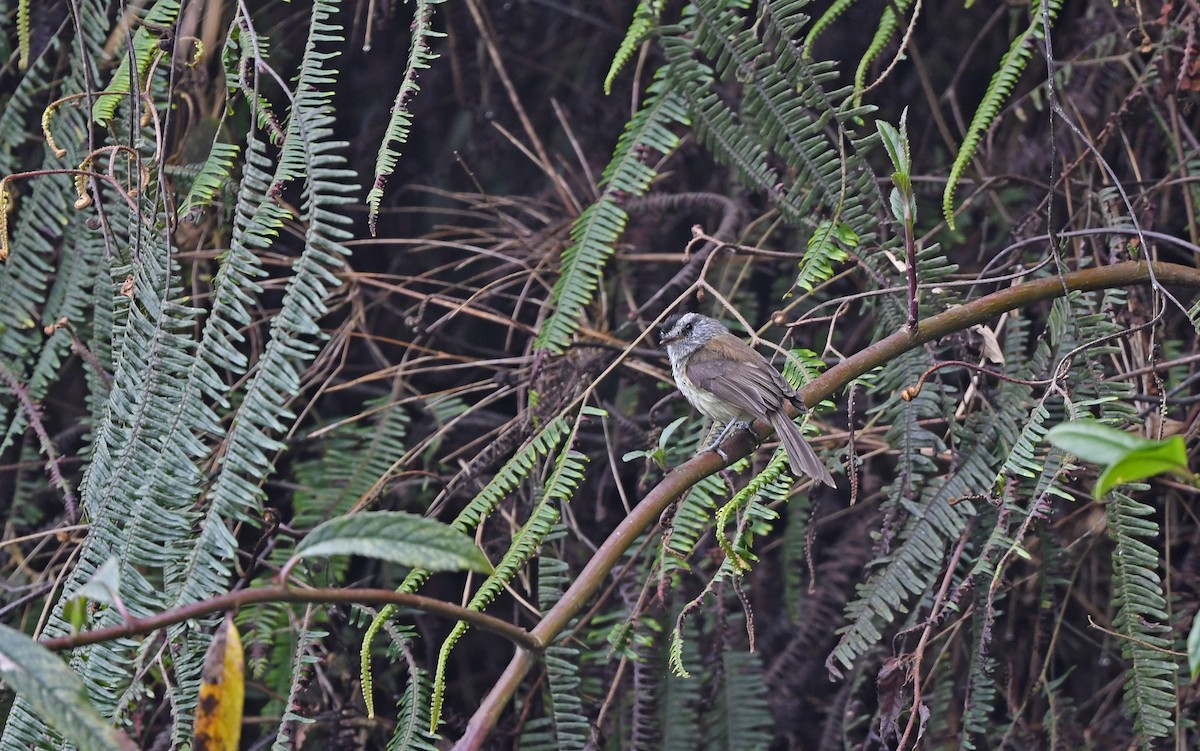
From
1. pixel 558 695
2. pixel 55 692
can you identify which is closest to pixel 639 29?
pixel 558 695

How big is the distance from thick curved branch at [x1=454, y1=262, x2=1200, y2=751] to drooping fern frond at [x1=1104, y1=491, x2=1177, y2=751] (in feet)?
1.63

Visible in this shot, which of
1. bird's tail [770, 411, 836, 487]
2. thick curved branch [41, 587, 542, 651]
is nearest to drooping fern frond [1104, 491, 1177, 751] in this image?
bird's tail [770, 411, 836, 487]

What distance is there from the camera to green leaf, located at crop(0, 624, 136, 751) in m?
1.34

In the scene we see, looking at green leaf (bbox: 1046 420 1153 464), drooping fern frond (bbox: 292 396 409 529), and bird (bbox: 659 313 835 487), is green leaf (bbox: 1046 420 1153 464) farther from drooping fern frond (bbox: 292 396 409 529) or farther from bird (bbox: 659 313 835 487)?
drooping fern frond (bbox: 292 396 409 529)

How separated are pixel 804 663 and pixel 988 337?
1.19m

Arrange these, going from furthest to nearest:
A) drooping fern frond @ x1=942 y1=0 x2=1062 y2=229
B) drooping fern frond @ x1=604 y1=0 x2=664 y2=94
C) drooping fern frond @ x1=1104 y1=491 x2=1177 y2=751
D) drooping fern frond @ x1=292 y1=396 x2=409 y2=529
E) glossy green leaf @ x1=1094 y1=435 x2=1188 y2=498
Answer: drooping fern frond @ x1=292 y1=396 x2=409 y2=529 < drooping fern frond @ x1=604 y1=0 x2=664 y2=94 < drooping fern frond @ x1=942 y1=0 x2=1062 y2=229 < drooping fern frond @ x1=1104 y1=491 x2=1177 y2=751 < glossy green leaf @ x1=1094 y1=435 x2=1188 y2=498

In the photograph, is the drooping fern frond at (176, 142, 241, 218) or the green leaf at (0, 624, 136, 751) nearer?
the green leaf at (0, 624, 136, 751)

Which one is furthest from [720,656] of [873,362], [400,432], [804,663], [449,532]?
[449,532]

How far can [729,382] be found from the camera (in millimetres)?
3070

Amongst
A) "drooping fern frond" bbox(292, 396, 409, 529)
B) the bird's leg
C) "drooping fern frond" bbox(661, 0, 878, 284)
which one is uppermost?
"drooping fern frond" bbox(661, 0, 878, 284)

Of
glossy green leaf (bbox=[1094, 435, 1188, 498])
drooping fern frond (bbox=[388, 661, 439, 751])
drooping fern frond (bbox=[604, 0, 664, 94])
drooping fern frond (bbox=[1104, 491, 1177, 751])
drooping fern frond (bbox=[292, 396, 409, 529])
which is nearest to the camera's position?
glossy green leaf (bbox=[1094, 435, 1188, 498])

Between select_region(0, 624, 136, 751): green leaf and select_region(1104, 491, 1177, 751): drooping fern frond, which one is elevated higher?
select_region(1104, 491, 1177, 751): drooping fern frond

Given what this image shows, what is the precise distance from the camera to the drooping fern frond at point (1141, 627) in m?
2.30

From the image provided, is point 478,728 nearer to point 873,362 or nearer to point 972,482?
point 873,362
